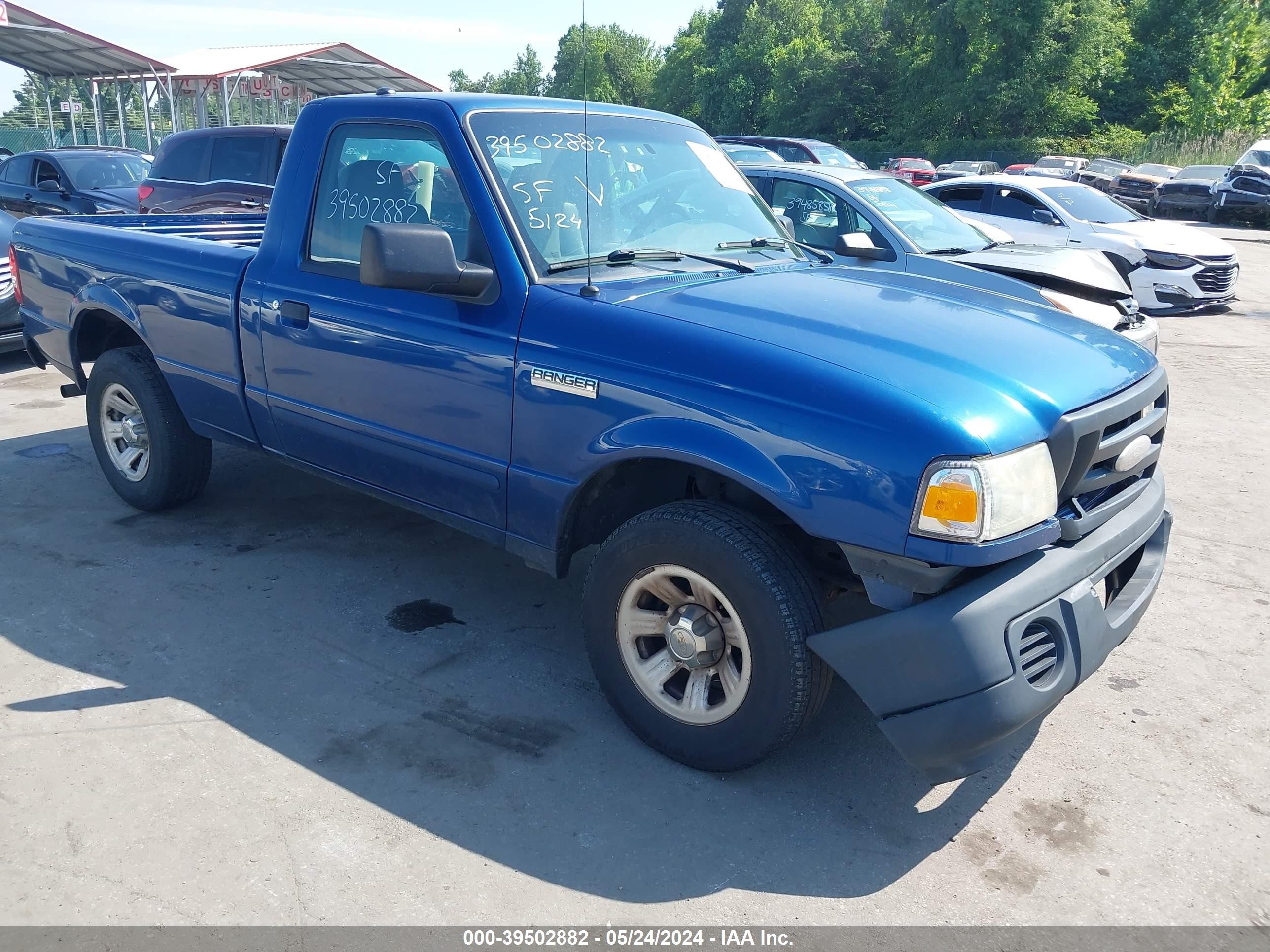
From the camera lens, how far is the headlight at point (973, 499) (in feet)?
8.20

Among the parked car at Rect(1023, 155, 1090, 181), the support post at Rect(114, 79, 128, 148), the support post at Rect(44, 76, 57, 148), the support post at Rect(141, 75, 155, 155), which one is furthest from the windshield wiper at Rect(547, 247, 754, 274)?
the support post at Rect(44, 76, 57, 148)

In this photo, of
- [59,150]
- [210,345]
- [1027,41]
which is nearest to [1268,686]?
[210,345]

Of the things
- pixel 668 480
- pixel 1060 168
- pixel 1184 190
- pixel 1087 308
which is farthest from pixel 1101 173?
pixel 668 480

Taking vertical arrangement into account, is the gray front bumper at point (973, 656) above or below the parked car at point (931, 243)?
below

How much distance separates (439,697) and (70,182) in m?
13.2

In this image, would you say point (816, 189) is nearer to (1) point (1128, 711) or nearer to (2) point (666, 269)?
(2) point (666, 269)

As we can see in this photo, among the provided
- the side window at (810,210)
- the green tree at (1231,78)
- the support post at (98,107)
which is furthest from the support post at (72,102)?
the green tree at (1231,78)

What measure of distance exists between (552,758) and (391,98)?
2.54 metres

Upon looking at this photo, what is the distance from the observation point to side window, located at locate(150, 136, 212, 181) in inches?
425

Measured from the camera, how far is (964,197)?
11719 mm

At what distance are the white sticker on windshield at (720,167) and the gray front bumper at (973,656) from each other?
2167 millimetres

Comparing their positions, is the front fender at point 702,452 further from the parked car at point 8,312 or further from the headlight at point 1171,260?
the headlight at point 1171,260

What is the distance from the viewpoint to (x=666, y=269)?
139 inches

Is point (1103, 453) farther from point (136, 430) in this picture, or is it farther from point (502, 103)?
point (136, 430)
